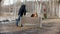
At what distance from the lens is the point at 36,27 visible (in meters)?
11.6

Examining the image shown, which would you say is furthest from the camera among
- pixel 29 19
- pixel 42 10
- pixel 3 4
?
pixel 3 4

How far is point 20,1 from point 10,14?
2000 millimetres

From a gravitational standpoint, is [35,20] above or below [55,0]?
below

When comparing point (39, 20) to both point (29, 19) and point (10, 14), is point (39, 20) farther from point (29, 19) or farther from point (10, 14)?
point (10, 14)

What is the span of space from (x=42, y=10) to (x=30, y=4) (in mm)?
1906

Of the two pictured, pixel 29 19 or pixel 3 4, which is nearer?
pixel 29 19

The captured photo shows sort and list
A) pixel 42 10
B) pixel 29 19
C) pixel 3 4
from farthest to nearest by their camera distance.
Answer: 1. pixel 3 4
2. pixel 42 10
3. pixel 29 19

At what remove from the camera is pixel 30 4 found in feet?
64.7

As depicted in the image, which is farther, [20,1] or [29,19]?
[20,1]

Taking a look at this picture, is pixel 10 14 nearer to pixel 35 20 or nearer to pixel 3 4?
pixel 3 4

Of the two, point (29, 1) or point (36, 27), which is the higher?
point (29, 1)

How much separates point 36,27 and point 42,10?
734 centimetres

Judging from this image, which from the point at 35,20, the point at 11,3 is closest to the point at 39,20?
the point at 35,20

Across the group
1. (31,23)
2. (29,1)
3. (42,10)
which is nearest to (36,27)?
(31,23)
